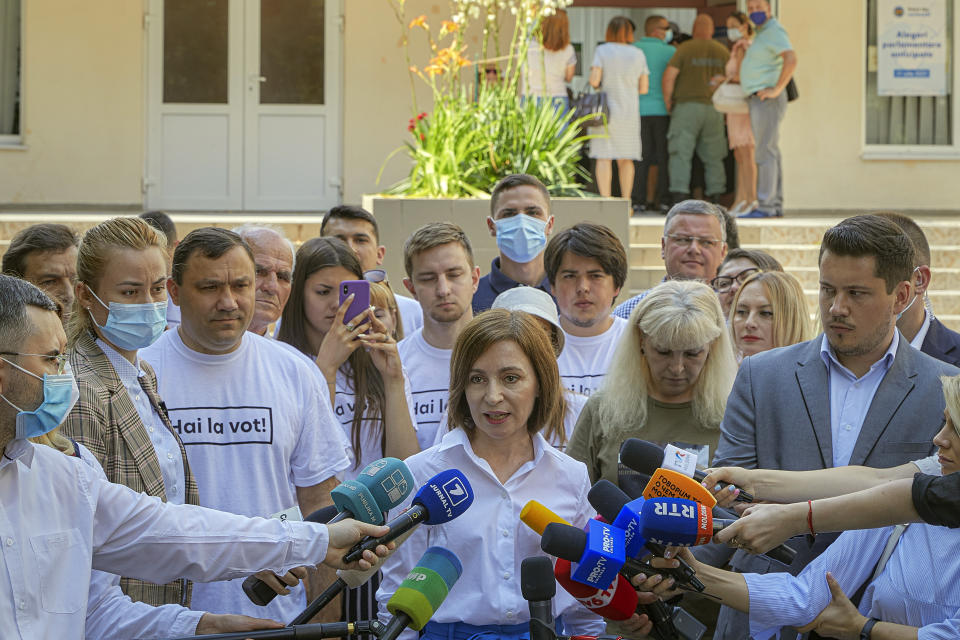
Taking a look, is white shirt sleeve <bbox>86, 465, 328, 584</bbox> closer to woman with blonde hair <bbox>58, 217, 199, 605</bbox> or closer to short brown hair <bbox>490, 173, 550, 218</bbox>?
woman with blonde hair <bbox>58, 217, 199, 605</bbox>

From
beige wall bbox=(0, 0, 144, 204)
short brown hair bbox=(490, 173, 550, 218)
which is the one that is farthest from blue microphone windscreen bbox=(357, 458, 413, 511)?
beige wall bbox=(0, 0, 144, 204)

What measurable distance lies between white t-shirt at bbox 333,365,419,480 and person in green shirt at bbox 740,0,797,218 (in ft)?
29.6

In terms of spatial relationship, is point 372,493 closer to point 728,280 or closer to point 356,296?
point 356,296

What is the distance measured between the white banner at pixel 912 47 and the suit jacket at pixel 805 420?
12450 mm

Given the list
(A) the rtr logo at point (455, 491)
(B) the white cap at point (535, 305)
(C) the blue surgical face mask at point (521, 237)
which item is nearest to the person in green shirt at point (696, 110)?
(C) the blue surgical face mask at point (521, 237)

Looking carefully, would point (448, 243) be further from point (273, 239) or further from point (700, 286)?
point (700, 286)

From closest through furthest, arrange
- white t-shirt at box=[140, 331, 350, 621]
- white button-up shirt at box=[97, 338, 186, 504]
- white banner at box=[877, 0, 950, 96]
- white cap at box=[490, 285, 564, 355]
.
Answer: white button-up shirt at box=[97, 338, 186, 504]
white t-shirt at box=[140, 331, 350, 621]
white cap at box=[490, 285, 564, 355]
white banner at box=[877, 0, 950, 96]

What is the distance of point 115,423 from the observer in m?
3.67

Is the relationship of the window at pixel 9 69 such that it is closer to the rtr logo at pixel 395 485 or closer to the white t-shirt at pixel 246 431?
the white t-shirt at pixel 246 431

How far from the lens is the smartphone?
4.84 meters

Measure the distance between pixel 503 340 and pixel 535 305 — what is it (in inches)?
49.3

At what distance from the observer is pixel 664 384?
4473 millimetres

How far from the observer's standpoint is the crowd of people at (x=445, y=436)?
123 inches

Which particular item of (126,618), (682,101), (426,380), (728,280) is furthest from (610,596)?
(682,101)
